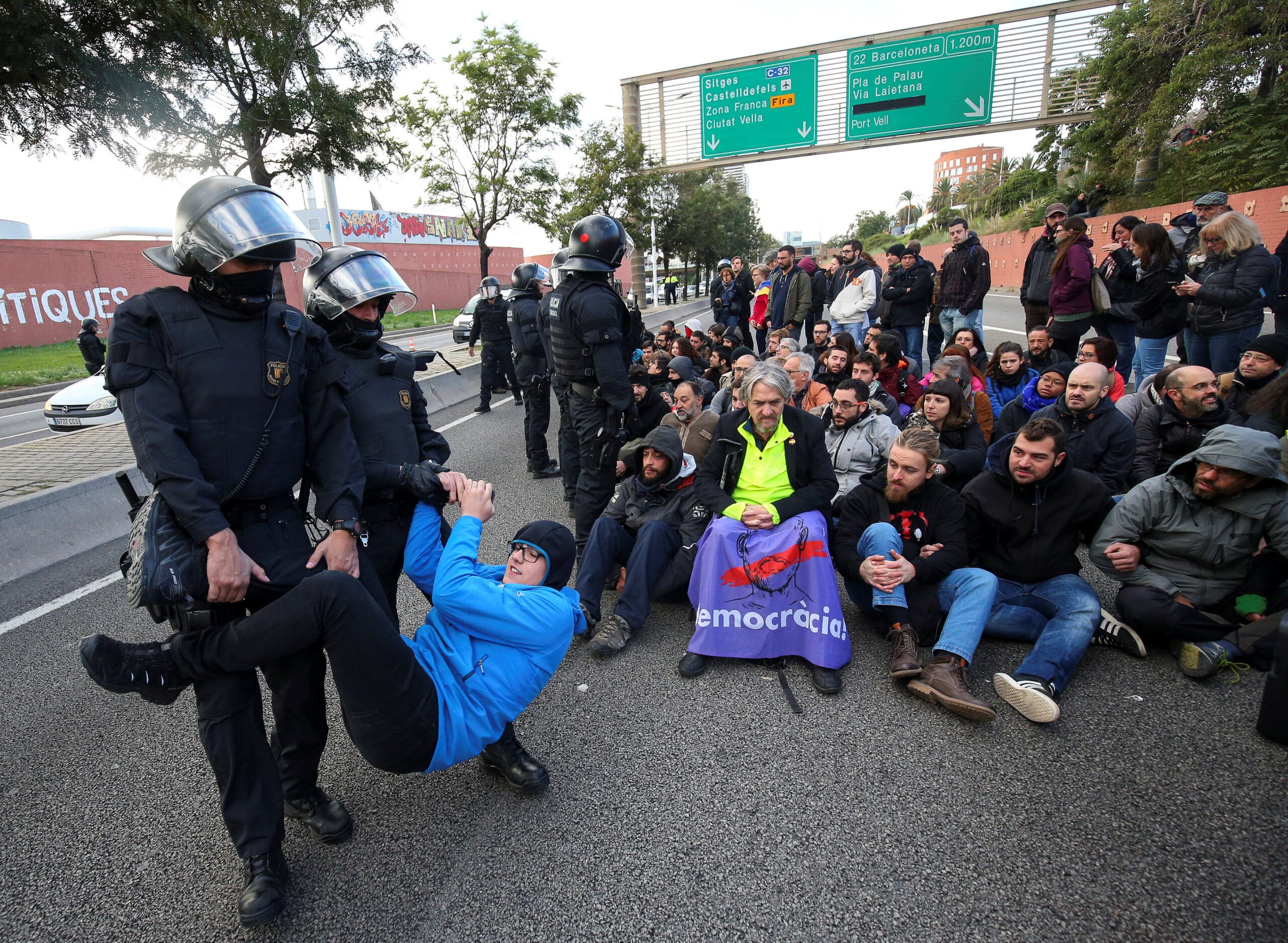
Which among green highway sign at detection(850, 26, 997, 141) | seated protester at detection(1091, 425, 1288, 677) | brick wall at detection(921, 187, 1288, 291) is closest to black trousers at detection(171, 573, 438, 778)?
seated protester at detection(1091, 425, 1288, 677)

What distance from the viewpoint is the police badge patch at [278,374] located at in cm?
208

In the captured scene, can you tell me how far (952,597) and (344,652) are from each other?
2.76m

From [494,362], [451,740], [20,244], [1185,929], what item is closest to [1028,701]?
[1185,929]

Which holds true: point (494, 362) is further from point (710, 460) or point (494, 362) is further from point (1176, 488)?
point (1176, 488)

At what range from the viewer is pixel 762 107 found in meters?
17.8

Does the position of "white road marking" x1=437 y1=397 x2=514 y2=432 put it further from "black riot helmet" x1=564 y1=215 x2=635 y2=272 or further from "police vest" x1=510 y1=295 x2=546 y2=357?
"black riot helmet" x1=564 y1=215 x2=635 y2=272

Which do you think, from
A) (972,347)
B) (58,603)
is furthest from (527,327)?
(58,603)

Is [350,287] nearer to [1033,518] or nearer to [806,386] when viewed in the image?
[1033,518]

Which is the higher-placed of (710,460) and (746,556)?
(710,460)

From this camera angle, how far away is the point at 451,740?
2195mm

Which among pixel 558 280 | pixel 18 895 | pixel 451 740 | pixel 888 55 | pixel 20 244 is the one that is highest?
pixel 888 55

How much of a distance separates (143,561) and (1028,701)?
10.3 feet

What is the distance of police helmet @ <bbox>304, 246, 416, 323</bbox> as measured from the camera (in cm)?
265

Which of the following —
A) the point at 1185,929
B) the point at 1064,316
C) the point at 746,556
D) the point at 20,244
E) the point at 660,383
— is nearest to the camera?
the point at 1185,929
